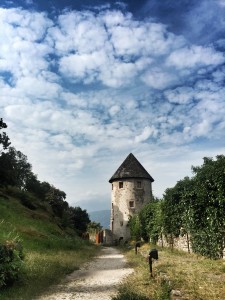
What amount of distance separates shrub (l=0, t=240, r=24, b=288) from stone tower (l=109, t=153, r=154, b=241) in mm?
39493

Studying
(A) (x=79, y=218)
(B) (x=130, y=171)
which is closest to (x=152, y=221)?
(B) (x=130, y=171)

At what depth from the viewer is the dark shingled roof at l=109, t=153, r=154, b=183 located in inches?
2018

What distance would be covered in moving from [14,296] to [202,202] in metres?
10.1

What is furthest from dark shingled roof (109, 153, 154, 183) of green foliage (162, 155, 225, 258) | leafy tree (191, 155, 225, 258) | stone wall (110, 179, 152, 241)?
leafy tree (191, 155, 225, 258)

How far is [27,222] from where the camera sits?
106ft

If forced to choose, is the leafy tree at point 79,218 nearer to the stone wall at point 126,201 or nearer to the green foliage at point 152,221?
the stone wall at point 126,201

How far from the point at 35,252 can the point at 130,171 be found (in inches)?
1293

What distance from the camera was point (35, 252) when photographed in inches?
778

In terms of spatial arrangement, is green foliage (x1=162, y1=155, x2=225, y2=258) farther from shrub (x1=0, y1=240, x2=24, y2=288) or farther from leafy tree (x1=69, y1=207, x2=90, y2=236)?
leafy tree (x1=69, y1=207, x2=90, y2=236)

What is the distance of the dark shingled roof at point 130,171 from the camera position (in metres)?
51.2

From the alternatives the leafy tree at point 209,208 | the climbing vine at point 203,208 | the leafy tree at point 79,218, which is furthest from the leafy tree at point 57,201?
the leafy tree at point 209,208

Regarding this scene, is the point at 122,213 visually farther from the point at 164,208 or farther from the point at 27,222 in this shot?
Result: the point at 164,208

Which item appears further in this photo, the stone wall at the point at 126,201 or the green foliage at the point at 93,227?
the green foliage at the point at 93,227

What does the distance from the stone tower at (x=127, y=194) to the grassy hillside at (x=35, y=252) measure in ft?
37.3
